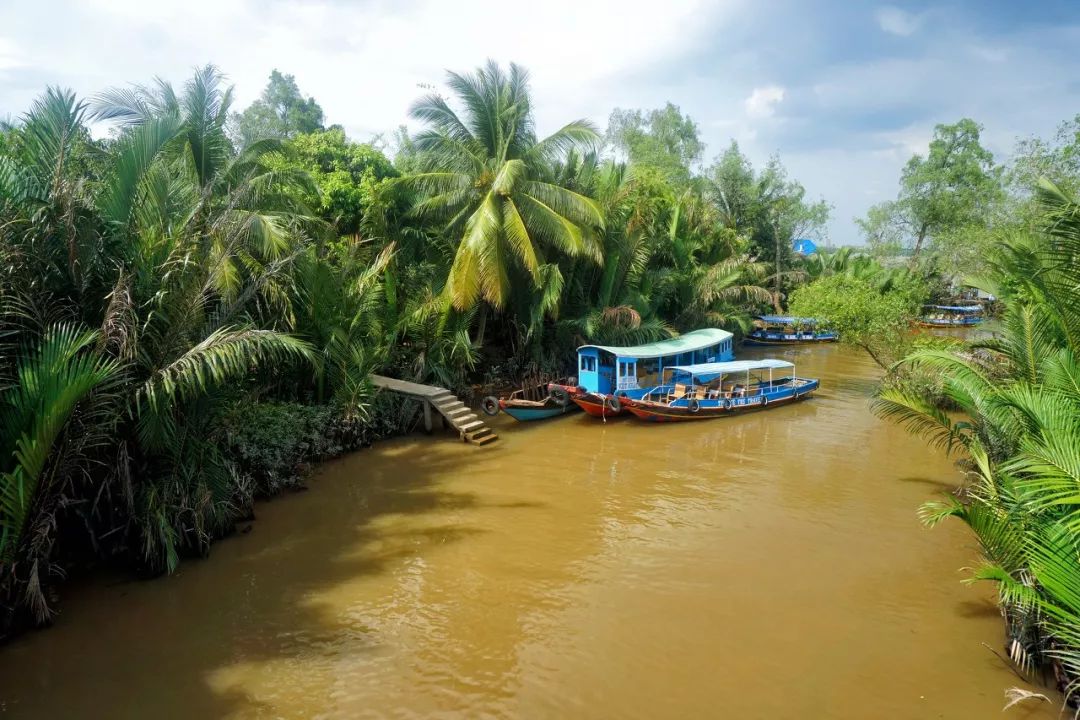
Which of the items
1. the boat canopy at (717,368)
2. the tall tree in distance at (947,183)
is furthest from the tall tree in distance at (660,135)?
the boat canopy at (717,368)

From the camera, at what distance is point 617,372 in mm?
15109

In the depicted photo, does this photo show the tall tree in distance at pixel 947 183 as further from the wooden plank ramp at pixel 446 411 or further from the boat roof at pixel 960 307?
the wooden plank ramp at pixel 446 411

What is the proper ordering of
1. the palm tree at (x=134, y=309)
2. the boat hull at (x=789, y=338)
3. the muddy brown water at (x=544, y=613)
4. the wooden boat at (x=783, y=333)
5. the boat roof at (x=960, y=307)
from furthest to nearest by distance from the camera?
the boat roof at (x=960, y=307)
the boat hull at (x=789, y=338)
the wooden boat at (x=783, y=333)
the palm tree at (x=134, y=309)
the muddy brown water at (x=544, y=613)

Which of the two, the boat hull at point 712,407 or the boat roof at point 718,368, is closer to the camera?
the boat hull at point 712,407

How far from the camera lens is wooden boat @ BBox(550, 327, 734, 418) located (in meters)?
14.9

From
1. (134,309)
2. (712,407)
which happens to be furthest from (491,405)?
(134,309)

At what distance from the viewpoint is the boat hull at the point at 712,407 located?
1475 centimetres

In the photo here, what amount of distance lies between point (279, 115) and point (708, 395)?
115 feet

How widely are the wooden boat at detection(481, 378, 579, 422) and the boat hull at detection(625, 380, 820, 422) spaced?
1.72 m

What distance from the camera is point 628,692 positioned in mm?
5512

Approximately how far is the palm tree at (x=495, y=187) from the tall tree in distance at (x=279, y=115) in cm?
1782

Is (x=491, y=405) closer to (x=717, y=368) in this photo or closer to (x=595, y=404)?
(x=595, y=404)

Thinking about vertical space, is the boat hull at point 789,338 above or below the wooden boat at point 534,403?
above

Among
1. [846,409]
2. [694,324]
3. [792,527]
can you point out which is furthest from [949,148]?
[792,527]
